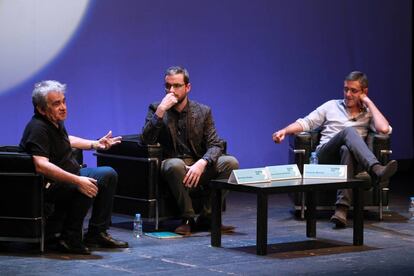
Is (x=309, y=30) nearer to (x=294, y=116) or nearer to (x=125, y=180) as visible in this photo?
(x=294, y=116)

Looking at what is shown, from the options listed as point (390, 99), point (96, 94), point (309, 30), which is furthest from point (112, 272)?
point (390, 99)

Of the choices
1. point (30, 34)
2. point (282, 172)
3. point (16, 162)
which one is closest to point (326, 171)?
point (282, 172)

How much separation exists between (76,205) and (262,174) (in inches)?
43.0

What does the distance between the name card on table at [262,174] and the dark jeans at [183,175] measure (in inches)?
22.2

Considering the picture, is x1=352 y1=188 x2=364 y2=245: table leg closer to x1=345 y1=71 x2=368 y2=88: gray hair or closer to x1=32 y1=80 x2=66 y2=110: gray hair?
x1=345 y1=71 x2=368 y2=88: gray hair

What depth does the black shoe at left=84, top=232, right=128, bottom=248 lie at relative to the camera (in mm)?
5738

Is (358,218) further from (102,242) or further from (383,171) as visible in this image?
(102,242)

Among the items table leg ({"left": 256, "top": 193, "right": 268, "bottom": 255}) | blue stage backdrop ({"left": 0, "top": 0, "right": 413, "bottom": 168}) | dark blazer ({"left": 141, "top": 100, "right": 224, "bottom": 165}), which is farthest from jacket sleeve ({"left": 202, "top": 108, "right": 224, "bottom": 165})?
blue stage backdrop ({"left": 0, "top": 0, "right": 413, "bottom": 168})

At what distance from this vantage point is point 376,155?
687cm

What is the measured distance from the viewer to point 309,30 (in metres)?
9.00

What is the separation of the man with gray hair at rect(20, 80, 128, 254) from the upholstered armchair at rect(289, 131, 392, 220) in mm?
1715

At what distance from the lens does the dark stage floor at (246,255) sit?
508cm

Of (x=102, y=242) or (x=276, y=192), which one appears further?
(x=102, y=242)

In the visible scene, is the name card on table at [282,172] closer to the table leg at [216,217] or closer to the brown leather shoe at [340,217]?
the table leg at [216,217]
